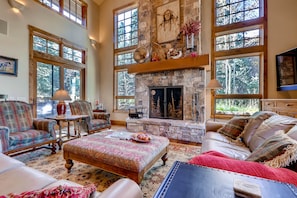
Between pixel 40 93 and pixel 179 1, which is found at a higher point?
pixel 179 1

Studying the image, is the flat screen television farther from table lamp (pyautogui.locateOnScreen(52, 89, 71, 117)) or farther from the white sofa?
table lamp (pyautogui.locateOnScreen(52, 89, 71, 117))

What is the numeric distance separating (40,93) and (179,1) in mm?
4772

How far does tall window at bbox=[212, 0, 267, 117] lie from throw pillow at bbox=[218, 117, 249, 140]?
1.87 m

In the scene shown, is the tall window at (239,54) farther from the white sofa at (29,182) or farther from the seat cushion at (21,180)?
the seat cushion at (21,180)

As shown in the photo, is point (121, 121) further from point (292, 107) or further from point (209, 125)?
point (292, 107)

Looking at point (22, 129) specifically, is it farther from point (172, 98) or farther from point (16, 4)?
point (172, 98)

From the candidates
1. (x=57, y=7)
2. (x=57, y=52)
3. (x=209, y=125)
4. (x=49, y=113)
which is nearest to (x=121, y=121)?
(x=49, y=113)

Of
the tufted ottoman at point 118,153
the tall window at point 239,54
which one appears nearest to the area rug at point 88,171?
the tufted ottoman at point 118,153

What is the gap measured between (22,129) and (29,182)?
2189mm

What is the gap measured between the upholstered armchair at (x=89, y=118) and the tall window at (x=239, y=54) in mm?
3120

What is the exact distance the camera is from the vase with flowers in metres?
4.07

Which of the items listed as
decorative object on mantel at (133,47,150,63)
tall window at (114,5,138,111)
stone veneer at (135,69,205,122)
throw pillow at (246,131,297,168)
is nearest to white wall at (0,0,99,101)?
tall window at (114,5,138,111)

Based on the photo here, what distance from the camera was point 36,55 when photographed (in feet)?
13.6

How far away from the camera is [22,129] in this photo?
108 inches
